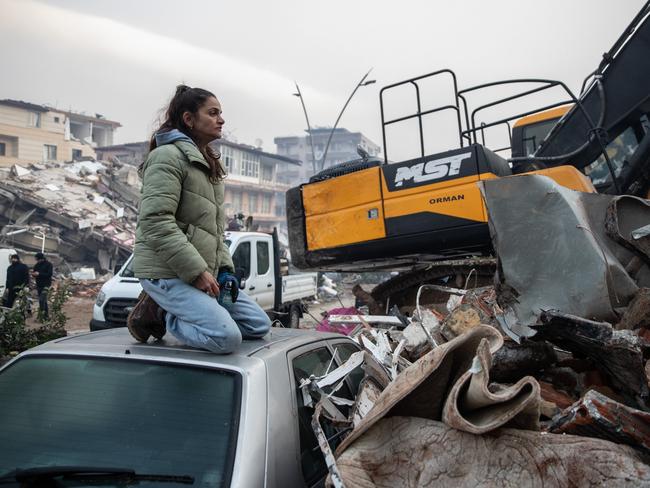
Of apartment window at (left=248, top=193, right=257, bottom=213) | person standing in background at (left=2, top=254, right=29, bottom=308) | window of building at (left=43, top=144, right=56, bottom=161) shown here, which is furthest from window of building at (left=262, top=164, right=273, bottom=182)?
person standing in background at (left=2, top=254, right=29, bottom=308)

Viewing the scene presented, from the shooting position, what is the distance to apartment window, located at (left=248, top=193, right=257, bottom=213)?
5500 centimetres

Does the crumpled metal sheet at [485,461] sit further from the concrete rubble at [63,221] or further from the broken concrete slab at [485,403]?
the concrete rubble at [63,221]

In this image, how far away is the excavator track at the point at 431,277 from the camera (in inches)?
246

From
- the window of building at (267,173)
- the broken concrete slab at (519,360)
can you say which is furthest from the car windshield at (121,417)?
the window of building at (267,173)

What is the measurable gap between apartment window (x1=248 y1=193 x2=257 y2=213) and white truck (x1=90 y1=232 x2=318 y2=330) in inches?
1765

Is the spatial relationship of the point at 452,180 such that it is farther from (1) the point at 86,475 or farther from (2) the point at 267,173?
(2) the point at 267,173

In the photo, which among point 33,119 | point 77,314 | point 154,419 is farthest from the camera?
point 33,119

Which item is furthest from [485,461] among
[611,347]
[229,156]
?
[229,156]

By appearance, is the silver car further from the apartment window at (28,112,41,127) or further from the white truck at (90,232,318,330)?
the apartment window at (28,112,41,127)

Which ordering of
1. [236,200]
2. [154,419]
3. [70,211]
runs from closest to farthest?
[154,419] < [70,211] < [236,200]

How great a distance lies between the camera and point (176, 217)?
8.91ft

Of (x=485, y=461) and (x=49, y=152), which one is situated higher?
(x=49, y=152)

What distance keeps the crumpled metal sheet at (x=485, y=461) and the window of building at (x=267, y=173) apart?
57.2 metres

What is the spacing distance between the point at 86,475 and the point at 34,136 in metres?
52.2
